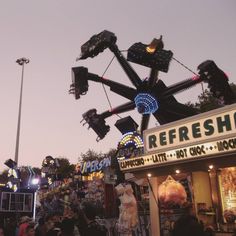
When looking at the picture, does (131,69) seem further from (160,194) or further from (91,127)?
(160,194)

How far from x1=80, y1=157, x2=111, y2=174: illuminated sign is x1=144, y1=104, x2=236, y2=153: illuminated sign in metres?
19.7

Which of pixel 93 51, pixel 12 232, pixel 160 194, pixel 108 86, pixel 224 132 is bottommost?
pixel 12 232

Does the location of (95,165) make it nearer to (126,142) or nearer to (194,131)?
(126,142)

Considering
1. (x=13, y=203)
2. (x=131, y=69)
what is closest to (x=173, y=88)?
(x=131, y=69)

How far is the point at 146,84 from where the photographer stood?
773 inches

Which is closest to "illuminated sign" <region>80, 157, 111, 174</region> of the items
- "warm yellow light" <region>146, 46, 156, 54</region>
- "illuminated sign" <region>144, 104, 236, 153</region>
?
"warm yellow light" <region>146, 46, 156, 54</region>

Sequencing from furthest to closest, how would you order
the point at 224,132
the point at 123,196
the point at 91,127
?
the point at 91,127 < the point at 123,196 < the point at 224,132

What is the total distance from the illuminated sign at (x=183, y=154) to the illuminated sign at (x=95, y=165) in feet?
63.6

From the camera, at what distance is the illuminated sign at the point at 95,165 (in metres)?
28.9

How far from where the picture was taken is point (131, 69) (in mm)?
20219

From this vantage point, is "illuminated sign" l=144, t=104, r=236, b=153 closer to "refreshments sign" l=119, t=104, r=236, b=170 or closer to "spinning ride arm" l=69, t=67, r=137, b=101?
"refreshments sign" l=119, t=104, r=236, b=170

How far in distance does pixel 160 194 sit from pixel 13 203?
17448 millimetres

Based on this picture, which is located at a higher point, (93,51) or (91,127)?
(93,51)

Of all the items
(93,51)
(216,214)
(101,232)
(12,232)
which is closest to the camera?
(101,232)
